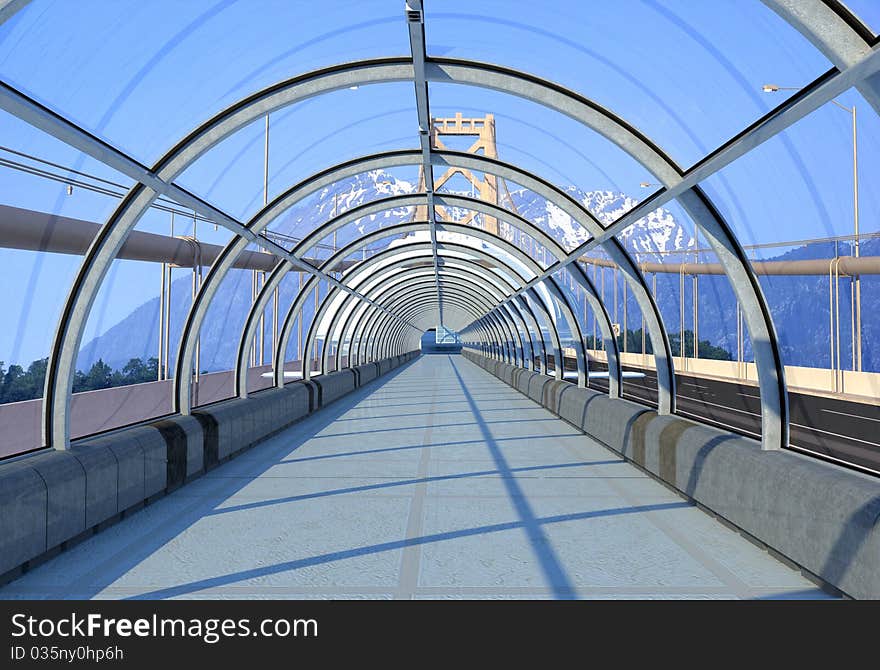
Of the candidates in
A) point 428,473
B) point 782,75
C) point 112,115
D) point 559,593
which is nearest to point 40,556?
point 559,593

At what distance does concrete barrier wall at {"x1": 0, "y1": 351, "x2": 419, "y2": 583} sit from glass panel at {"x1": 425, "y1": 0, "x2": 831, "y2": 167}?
5.08m

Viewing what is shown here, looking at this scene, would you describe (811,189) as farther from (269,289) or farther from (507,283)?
(269,289)

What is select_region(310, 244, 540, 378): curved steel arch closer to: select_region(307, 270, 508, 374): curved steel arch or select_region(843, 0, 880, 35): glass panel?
select_region(307, 270, 508, 374): curved steel arch

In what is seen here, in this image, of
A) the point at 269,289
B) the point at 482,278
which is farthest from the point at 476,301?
the point at 269,289

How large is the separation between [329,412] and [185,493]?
29.9 feet

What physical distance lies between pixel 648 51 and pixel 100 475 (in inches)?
276

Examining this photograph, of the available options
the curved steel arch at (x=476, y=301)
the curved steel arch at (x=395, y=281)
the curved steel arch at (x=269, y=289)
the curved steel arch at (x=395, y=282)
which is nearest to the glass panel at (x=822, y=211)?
the curved steel arch at (x=269, y=289)

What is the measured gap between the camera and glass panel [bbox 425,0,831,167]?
673 centimetres

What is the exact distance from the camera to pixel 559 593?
14.9 ft

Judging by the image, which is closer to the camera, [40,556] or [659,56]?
[40,556]

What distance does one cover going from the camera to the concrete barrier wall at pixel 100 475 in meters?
4.98

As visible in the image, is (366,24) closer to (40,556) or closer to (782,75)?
(782,75)

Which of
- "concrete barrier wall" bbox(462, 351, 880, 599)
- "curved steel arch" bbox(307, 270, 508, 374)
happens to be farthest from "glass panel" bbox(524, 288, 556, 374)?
"concrete barrier wall" bbox(462, 351, 880, 599)

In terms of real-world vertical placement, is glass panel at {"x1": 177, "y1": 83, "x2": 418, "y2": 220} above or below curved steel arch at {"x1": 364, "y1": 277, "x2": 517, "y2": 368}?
above
